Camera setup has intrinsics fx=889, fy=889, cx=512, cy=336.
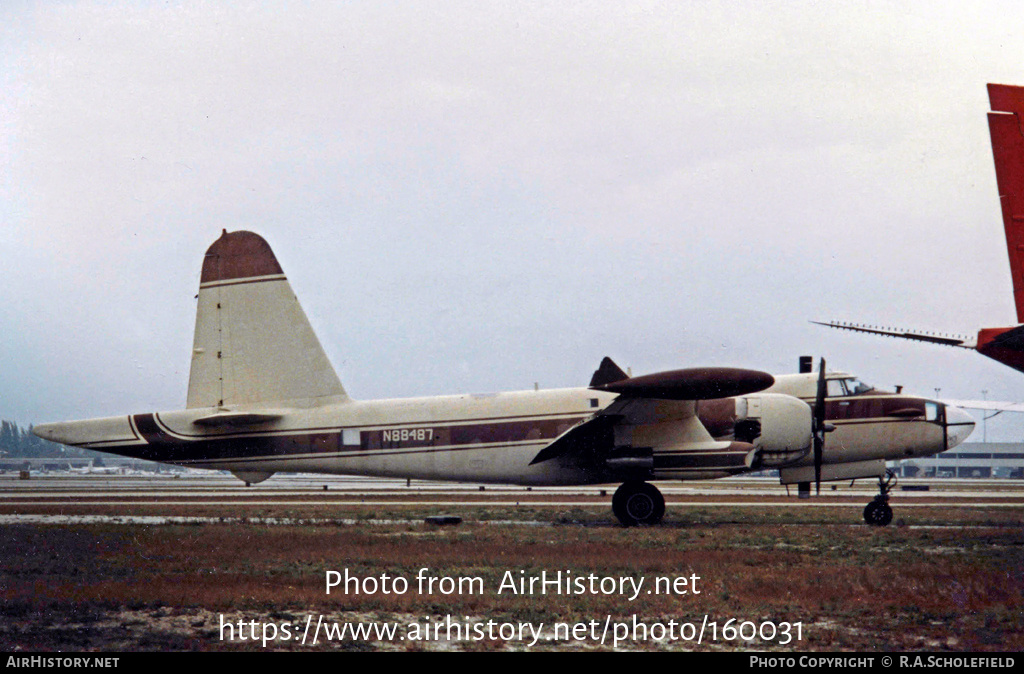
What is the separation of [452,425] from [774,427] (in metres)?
7.23

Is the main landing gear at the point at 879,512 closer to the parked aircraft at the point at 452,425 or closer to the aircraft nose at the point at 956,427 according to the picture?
the parked aircraft at the point at 452,425

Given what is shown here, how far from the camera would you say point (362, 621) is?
388 inches

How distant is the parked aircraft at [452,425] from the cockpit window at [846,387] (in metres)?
0.03

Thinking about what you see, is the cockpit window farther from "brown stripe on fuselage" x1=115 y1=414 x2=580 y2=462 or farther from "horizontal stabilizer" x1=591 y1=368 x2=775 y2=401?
"brown stripe on fuselage" x1=115 y1=414 x2=580 y2=462

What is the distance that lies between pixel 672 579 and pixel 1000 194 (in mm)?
7384

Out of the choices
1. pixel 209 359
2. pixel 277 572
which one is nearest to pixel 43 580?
pixel 277 572

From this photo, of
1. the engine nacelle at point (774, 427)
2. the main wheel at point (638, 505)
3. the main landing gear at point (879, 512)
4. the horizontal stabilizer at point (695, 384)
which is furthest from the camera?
the main landing gear at point (879, 512)

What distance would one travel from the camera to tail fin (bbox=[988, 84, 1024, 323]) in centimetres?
1284

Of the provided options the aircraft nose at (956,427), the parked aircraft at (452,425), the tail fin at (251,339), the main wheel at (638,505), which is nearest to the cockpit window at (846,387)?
the parked aircraft at (452,425)

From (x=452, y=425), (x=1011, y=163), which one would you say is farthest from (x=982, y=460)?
(x=1011, y=163)

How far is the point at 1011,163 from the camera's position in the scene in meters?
13.0

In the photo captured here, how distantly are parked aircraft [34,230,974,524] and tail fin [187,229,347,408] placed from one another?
0.03 m

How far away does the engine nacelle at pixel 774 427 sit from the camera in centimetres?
1950
